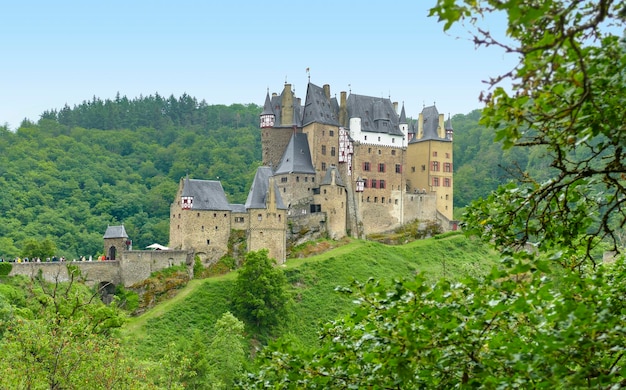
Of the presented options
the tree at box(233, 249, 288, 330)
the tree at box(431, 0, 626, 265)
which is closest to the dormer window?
the tree at box(233, 249, 288, 330)

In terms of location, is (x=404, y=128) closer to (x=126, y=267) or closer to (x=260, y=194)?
(x=260, y=194)

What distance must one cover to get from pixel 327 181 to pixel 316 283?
26.1ft

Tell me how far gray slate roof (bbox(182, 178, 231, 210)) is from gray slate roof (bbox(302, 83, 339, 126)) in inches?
411

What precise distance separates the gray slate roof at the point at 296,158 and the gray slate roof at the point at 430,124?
11.3m

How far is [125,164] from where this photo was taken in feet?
390

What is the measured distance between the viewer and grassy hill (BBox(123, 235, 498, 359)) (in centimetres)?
5647

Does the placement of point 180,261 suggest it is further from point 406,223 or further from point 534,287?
point 534,287

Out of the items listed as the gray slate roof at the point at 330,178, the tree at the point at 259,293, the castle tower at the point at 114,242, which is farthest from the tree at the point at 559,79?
the gray slate roof at the point at 330,178

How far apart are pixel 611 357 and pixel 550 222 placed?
1.95 meters

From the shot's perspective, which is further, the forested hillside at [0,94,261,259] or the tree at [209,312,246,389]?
the forested hillside at [0,94,261,259]

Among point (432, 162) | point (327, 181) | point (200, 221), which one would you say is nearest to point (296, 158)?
point (327, 181)

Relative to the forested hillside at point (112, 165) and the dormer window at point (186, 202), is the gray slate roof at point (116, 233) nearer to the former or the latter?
the dormer window at point (186, 202)

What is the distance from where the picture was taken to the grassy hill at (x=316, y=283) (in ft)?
185

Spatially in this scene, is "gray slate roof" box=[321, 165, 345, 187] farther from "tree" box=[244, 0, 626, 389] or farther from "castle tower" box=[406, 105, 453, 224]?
"tree" box=[244, 0, 626, 389]
